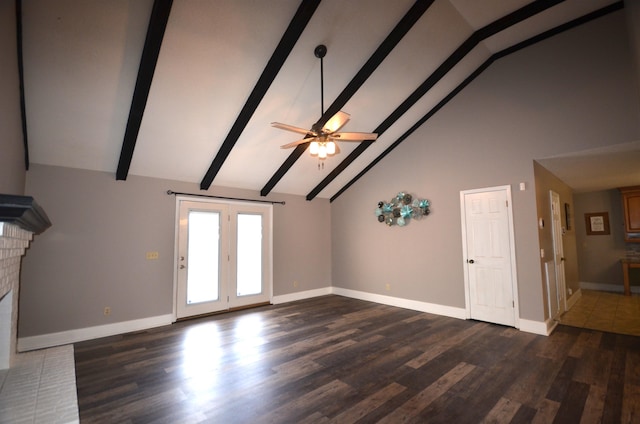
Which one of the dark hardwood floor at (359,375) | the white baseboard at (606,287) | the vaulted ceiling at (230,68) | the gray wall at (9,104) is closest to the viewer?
the gray wall at (9,104)

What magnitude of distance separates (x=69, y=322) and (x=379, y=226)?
18.0 ft

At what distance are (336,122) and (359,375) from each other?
8.95ft

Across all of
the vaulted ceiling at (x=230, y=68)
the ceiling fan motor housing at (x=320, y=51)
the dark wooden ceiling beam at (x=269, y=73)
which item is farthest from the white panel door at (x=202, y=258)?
the ceiling fan motor housing at (x=320, y=51)

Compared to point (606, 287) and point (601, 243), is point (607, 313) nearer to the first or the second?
point (606, 287)

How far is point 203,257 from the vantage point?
5.34m

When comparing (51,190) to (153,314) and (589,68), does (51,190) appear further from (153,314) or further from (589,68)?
(589,68)

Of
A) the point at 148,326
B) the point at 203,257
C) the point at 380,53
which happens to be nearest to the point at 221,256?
the point at 203,257

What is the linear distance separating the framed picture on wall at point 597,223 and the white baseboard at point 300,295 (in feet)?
22.1

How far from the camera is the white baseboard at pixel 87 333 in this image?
3.76 meters

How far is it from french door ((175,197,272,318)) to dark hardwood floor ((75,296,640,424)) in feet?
2.67

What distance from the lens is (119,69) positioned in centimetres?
315

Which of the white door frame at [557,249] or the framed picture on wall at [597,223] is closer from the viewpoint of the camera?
the white door frame at [557,249]

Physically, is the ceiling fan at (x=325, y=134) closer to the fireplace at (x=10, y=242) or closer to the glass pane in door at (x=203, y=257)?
the fireplace at (x=10, y=242)

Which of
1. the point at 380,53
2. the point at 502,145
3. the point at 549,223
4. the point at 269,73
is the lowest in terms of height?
the point at 549,223
